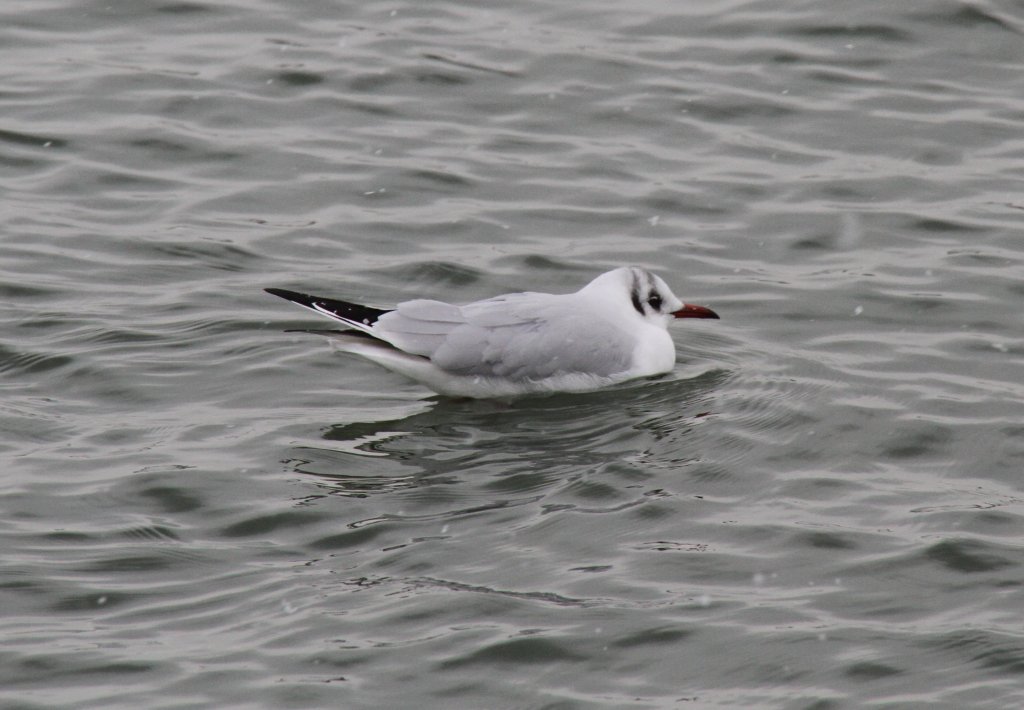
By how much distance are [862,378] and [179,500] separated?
11.7 ft

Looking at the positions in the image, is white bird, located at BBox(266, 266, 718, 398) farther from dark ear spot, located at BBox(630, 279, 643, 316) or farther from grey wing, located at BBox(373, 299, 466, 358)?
dark ear spot, located at BBox(630, 279, 643, 316)

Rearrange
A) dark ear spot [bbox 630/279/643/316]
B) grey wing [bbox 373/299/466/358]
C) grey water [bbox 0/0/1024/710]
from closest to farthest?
grey water [bbox 0/0/1024/710]
grey wing [bbox 373/299/466/358]
dark ear spot [bbox 630/279/643/316]

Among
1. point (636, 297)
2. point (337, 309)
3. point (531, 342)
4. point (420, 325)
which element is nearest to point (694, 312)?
point (636, 297)

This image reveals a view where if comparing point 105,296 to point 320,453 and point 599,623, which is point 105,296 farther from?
point 599,623

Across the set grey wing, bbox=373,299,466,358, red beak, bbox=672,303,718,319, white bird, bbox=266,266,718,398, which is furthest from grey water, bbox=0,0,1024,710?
grey wing, bbox=373,299,466,358

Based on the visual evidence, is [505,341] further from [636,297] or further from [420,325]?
[636,297]

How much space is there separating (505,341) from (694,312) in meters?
1.19

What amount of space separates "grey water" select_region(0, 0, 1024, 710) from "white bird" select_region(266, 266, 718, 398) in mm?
159

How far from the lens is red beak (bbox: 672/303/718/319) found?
9.20 m

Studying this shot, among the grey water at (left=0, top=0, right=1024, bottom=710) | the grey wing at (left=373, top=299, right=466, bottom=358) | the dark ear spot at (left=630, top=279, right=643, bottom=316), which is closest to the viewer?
the grey water at (left=0, top=0, right=1024, bottom=710)

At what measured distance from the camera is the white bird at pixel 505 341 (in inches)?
334

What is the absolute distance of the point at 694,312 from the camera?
9219 mm

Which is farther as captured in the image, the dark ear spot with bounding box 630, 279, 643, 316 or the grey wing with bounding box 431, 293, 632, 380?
the dark ear spot with bounding box 630, 279, 643, 316

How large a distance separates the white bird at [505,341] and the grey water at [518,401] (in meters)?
0.16
